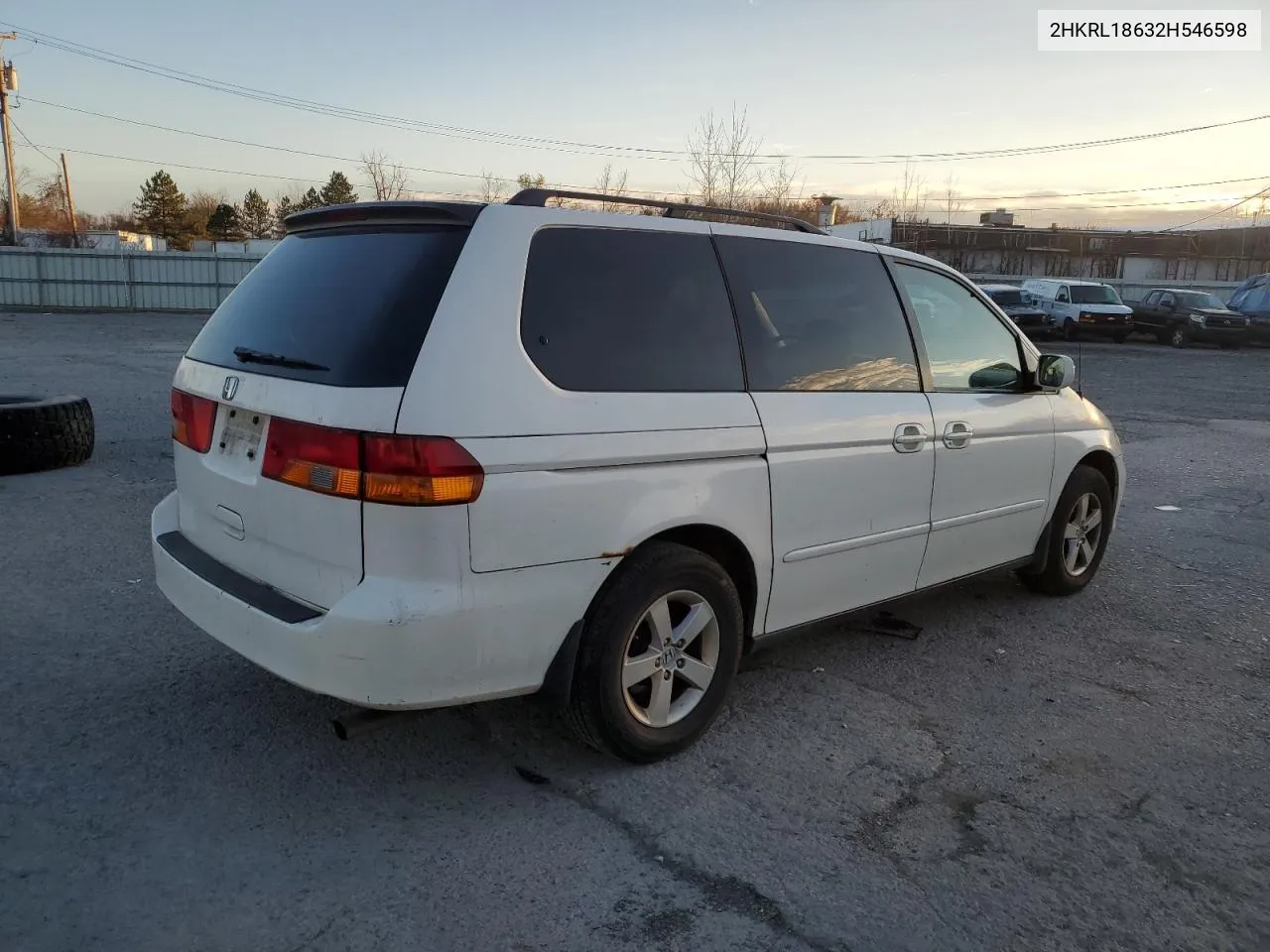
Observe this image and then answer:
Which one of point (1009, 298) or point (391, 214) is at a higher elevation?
point (1009, 298)

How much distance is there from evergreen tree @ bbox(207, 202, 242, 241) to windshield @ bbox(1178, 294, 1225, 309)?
64103 millimetres

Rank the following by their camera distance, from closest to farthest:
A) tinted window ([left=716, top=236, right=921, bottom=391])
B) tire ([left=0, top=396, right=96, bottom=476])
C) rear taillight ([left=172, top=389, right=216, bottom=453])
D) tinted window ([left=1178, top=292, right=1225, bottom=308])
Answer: rear taillight ([left=172, top=389, right=216, bottom=453]) < tinted window ([left=716, top=236, right=921, bottom=391]) < tire ([left=0, top=396, right=96, bottom=476]) < tinted window ([left=1178, top=292, right=1225, bottom=308])

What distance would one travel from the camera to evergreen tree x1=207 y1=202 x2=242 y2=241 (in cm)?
7319

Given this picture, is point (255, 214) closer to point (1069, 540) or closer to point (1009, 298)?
point (1009, 298)

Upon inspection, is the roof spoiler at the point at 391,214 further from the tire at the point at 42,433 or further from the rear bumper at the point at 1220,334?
the rear bumper at the point at 1220,334

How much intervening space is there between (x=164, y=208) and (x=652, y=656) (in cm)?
8325

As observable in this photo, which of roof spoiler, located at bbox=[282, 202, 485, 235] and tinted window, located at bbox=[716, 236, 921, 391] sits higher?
roof spoiler, located at bbox=[282, 202, 485, 235]

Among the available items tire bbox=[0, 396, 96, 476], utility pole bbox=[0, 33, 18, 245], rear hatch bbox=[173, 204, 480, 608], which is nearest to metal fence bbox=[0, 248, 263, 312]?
utility pole bbox=[0, 33, 18, 245]

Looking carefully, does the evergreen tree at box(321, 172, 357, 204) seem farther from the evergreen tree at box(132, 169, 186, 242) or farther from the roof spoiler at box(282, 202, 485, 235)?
the roof spoiler at box(282, 202, 485, 235)

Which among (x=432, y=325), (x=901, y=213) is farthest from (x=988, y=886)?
(x=901, y=213)

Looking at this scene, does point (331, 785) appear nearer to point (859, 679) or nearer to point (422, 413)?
point (422, 413)

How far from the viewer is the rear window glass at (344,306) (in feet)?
9.32

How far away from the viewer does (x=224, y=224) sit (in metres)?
73.2

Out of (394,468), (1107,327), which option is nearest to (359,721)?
(394,468)
